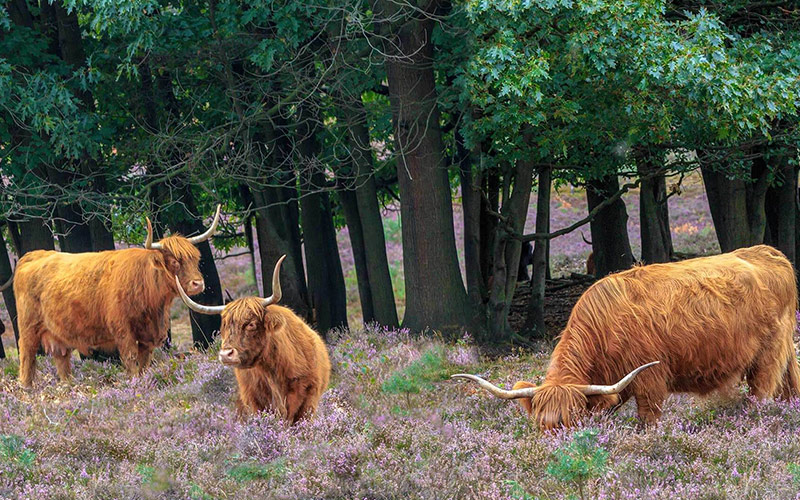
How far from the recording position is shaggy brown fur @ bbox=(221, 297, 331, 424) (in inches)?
320

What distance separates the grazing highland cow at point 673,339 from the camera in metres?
7.73

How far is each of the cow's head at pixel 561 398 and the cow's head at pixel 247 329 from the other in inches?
70.3

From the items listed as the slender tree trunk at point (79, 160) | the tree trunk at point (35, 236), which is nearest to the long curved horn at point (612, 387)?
the slender tree trunk at point (79, 160)

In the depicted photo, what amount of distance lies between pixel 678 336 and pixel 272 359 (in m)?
3.53

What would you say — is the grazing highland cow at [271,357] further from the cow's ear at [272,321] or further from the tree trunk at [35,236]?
the tree trunk at [35,236]

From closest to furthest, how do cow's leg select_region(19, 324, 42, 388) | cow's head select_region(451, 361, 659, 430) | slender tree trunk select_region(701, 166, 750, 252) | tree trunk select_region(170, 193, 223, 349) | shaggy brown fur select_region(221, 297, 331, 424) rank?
cow's head select_region(451, 361, 659, 430), shaggy brown fur select_region(221, 297, 331, 424), cow's leg select_region(19, 324, 42, 388), slender tree trunk select_region(701, 166, 750, 252), tree trunk select_region(170, 193, 223, 349)

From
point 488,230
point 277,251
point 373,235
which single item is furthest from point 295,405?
point 488,230

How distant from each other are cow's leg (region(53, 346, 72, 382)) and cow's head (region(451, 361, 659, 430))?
22.2ft

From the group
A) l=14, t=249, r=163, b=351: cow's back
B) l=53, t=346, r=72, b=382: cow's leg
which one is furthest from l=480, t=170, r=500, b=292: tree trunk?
l=53, t=346, r=72, b=382: cow's leg

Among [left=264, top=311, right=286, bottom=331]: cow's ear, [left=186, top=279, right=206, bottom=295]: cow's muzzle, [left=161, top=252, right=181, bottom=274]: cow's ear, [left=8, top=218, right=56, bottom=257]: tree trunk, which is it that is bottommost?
[left=264, top=311, right=286, bottom=331]: cow's ear

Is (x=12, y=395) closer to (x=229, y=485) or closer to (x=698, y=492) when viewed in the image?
(x=229, y=485)

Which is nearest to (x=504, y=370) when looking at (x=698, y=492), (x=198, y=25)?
(x=698, y=492)

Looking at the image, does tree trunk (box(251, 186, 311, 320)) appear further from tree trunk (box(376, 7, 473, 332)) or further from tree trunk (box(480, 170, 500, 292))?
tree trunk (box(480, 170, 500, 292))

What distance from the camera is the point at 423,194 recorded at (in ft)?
45.2
